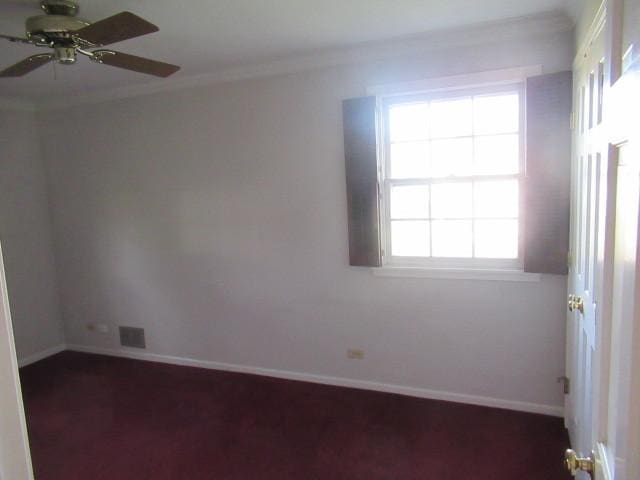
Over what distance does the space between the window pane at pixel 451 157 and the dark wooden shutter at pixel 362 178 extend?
0.41 m

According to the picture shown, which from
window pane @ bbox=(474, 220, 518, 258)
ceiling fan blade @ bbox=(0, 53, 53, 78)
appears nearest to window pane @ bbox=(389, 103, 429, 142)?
window pane @ bbox=(474, 220, 518, 258)

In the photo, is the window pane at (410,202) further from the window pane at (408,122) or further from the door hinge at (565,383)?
the door hinge at (565,383)

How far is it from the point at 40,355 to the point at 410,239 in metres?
3.85

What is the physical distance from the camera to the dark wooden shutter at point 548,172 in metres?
2.45

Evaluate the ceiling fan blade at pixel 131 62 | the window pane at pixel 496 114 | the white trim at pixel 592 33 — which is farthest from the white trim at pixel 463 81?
the ceiling fan blade at pixel 131 62

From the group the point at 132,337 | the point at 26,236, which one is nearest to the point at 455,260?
the point at 132,337

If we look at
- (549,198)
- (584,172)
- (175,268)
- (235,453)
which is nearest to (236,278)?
(175,268)

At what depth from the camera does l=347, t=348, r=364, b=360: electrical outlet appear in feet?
10.6

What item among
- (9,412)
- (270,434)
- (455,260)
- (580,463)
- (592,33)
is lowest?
(270,434)

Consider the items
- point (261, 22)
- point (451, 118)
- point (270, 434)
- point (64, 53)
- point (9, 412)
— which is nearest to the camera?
point (9, 412)

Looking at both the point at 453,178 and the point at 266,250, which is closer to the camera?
the point at 453,178

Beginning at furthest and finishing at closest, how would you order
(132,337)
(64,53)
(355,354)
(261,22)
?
(132,337) < (355,354) < (261,22) < (64,53)

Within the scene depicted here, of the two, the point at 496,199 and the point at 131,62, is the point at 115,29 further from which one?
the point at 496,199

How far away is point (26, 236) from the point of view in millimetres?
4113
